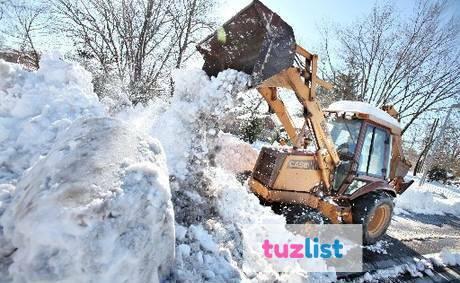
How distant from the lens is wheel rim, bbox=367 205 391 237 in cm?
678

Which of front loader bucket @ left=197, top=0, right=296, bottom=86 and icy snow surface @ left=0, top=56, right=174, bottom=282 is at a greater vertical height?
front loader bucket @ left=197, top=0, right=296, bottom=86

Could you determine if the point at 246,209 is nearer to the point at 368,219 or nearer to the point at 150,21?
the point at 368,219

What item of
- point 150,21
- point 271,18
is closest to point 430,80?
point 150,21

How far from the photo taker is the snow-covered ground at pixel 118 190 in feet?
7.03

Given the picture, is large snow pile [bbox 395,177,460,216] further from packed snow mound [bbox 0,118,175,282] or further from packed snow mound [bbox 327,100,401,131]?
packed snow mound [bbox 0,118,175,282]

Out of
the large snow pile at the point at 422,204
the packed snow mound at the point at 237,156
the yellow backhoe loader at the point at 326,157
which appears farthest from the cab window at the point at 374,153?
the large snow pile at the point at 422,204

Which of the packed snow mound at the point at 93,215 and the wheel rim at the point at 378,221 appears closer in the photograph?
the packed snow mound at the point at 93,215

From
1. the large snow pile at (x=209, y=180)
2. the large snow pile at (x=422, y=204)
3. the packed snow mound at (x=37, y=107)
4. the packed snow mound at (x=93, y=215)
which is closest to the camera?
the packed snow mound at (x=93, y=215)

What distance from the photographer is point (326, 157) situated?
20.7ft

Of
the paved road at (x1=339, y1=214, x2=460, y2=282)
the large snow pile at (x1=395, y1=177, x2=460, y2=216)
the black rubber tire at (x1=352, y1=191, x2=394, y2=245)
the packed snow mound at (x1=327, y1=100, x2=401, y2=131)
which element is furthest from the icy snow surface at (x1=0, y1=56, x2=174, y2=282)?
the large snow pile at (x1=395, y1=177, x2=460, y2=216)

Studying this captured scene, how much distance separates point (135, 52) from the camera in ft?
51.2

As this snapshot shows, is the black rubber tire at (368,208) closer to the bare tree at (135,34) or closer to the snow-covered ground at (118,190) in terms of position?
the snow-covered ground at (118,190)

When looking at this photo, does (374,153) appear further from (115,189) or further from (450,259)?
(115,189)

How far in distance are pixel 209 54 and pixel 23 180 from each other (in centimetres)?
300
